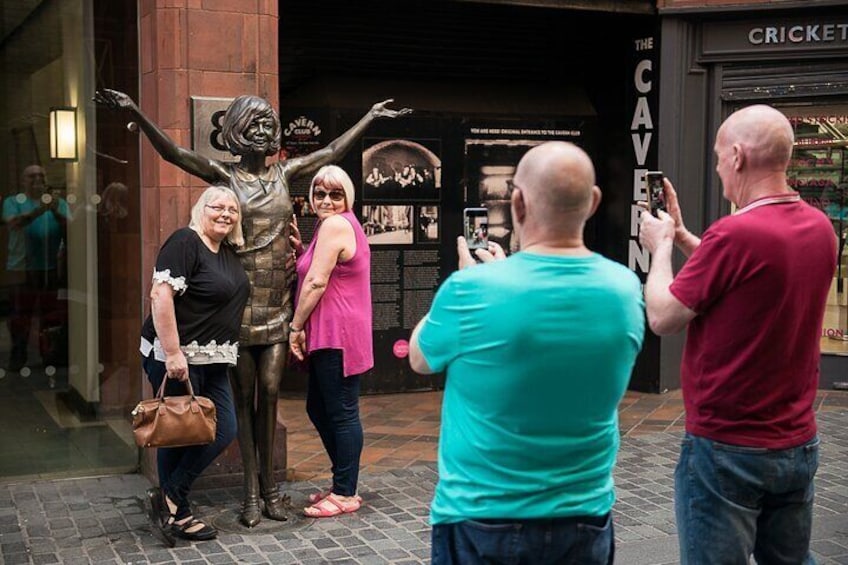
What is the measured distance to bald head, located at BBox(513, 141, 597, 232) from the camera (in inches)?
101

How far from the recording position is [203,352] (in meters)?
5.12

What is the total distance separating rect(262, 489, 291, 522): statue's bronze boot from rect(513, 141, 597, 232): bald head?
3.42m

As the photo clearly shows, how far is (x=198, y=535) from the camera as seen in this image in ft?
17.2

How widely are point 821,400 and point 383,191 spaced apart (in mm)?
4051

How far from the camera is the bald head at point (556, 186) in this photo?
8.41 ft

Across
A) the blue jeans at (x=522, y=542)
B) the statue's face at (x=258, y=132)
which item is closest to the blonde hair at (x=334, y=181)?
the statue's face at (x=258, y=132)

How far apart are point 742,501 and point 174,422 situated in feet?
8.81

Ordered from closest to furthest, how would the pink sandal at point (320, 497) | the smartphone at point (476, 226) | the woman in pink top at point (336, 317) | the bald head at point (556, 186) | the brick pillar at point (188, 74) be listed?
the bald head at point (556, 186), the smartphone at point (476, 226), the woman in pink top at point (336, 317), the pink sandal at point (320, 497), the brick pillar at point (188, 74)

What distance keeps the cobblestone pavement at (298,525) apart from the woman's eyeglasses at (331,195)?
5.51 ft

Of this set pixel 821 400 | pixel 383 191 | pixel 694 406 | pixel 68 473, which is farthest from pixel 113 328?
pixel 821 400

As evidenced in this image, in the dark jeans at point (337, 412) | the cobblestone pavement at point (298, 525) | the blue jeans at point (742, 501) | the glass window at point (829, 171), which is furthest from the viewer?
the glass window at point (829, 171)

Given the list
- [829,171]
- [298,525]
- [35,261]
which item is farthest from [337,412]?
[829,171]

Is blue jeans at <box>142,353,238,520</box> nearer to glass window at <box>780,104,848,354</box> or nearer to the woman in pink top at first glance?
the woman in pink top

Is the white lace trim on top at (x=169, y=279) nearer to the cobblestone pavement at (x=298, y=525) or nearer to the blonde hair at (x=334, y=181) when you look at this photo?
the blonde hair at (x=334, y=181)
